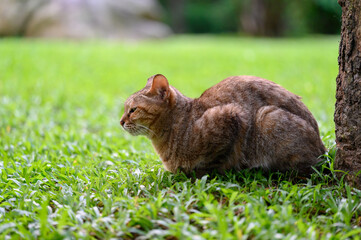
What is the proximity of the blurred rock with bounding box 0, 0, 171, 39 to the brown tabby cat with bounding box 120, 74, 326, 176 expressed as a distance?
13.6 m

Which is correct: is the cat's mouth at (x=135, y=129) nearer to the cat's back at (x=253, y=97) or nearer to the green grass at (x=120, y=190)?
the green grass at (x=120, y=190)

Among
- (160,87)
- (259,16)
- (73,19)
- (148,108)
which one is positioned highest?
(259,16)

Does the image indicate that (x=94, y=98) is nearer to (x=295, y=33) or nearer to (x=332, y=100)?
(x=332, y=100)

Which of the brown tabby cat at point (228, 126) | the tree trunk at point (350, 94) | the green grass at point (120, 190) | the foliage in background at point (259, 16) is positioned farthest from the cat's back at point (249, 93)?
the foliage in background at point (259, 16)

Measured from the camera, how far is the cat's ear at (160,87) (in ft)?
11.6

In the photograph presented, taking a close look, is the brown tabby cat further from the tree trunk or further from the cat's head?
the tree trunk

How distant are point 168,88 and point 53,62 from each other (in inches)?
290

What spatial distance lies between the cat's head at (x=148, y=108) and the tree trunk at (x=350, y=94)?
1400 millimetres

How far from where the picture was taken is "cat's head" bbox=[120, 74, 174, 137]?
3593 mm

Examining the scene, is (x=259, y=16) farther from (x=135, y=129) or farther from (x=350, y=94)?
(x=350, y=94)

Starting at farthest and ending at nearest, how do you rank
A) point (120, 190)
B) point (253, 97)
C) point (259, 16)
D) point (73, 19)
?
point (259, 16)
point (73, 19)
point (253, 97)
point (120, 190)

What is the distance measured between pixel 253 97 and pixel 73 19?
570 inches

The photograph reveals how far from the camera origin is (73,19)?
1666cm

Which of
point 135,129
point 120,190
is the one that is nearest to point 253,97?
point 135,129
